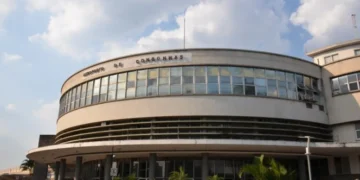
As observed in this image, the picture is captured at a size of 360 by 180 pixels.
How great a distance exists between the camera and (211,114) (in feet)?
94.4

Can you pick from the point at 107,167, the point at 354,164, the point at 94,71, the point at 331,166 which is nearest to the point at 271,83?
the point at 331,166

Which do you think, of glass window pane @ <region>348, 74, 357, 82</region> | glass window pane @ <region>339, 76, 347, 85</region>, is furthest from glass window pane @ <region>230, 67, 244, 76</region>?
glass window pane @ <region>348, 74, 357, 82</region>

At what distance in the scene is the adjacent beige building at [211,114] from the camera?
28173 millimetres

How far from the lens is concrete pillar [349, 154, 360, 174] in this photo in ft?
100

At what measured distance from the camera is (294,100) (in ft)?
102

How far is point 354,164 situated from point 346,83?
292 inches

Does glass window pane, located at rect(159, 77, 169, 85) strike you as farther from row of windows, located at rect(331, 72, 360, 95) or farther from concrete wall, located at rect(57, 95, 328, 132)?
row of windows, located at rect(331, 72, 360, 95)

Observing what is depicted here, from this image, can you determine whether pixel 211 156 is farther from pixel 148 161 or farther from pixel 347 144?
pixel 347 144

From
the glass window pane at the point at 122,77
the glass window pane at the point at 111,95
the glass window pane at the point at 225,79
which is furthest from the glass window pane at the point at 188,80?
the glass window pane at the point at 111,95

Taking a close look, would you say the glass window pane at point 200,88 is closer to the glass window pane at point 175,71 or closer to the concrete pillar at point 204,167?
Result: the glass window pane at point 175,71

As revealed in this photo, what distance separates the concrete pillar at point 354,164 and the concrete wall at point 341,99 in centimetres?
322

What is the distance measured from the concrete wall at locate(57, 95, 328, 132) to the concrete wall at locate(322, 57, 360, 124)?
2.79 m

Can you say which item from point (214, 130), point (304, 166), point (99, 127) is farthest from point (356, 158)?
point (99, 127)

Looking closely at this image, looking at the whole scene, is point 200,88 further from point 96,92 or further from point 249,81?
point 96,92
